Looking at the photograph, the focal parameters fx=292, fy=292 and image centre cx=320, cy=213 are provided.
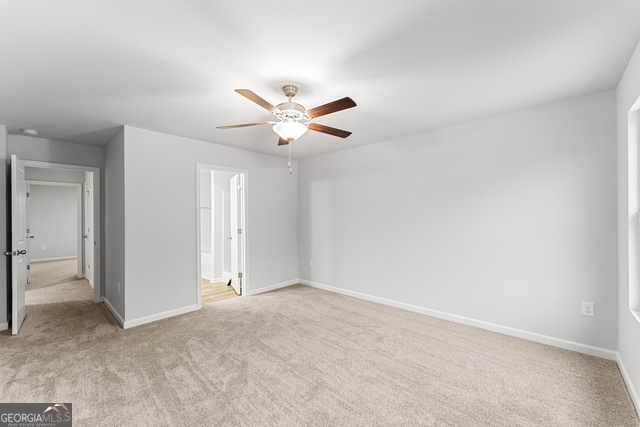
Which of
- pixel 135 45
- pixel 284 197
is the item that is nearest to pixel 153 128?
pixel 135 45

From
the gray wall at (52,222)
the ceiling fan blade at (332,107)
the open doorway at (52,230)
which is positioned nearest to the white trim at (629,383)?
the ceiling fan blade at (332,107)

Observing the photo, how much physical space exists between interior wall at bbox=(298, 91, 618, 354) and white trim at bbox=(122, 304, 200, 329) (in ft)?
7.60

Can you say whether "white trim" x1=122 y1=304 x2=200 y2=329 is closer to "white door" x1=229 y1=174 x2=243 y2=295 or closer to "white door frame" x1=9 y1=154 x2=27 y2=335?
"white door" x1=229 y1=174 x2=243 y2=295

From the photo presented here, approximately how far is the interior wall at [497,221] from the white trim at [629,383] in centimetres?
17

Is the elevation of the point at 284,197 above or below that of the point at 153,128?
below

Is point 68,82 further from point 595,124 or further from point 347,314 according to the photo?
point 595,124

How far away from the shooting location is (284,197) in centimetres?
532

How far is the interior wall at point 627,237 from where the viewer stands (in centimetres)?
198

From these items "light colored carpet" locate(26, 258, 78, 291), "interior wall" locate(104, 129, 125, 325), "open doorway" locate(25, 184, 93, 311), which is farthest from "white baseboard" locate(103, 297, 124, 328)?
"open doorway" locate(25, 184, 93, 311)

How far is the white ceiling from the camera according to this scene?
5.08 ft

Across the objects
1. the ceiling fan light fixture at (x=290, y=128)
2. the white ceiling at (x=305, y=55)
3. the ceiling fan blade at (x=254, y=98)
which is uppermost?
the white ceiling at (x=305, y=55)

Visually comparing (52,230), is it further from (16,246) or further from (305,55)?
(305,55)

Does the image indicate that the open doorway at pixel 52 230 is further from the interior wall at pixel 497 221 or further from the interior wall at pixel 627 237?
the interior wall at pixel 627 237

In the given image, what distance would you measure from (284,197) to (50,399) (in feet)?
12.6
